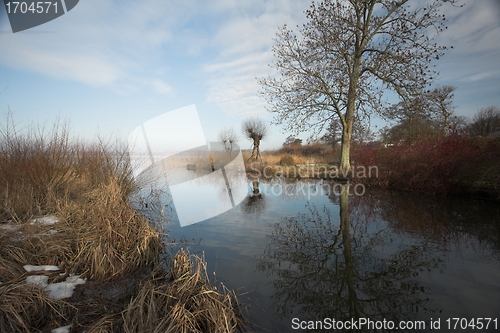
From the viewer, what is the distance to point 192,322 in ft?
7.40

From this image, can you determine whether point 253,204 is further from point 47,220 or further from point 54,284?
point 54,284

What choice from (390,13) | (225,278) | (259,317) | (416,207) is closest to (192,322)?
(259,317)

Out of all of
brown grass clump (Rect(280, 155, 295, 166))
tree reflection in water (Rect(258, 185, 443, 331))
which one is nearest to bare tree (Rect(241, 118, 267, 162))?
brown grass clump (Rect(280, 155, 295, 166))

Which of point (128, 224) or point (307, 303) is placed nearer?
point (307, 303)

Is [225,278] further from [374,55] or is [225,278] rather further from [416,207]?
[374,55]

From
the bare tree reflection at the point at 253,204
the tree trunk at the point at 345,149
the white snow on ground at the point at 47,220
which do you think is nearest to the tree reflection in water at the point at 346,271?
the bare tree reflection at the point at 253,204

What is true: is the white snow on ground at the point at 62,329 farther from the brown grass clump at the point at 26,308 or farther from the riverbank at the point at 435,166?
the riverbank at the point at 435,166

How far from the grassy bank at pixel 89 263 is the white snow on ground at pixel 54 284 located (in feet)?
0.10

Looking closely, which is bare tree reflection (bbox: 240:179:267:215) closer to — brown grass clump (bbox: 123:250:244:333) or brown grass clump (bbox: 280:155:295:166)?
brown grass clump (bbox: 123:250:244:333)

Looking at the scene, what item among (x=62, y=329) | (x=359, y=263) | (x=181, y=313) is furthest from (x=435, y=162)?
(x=62, y=329)

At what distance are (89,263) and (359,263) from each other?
4.01 metres

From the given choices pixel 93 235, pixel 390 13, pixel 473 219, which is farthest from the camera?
pixel 390 13

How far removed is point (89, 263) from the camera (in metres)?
3.42

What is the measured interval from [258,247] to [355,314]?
7.09ft
